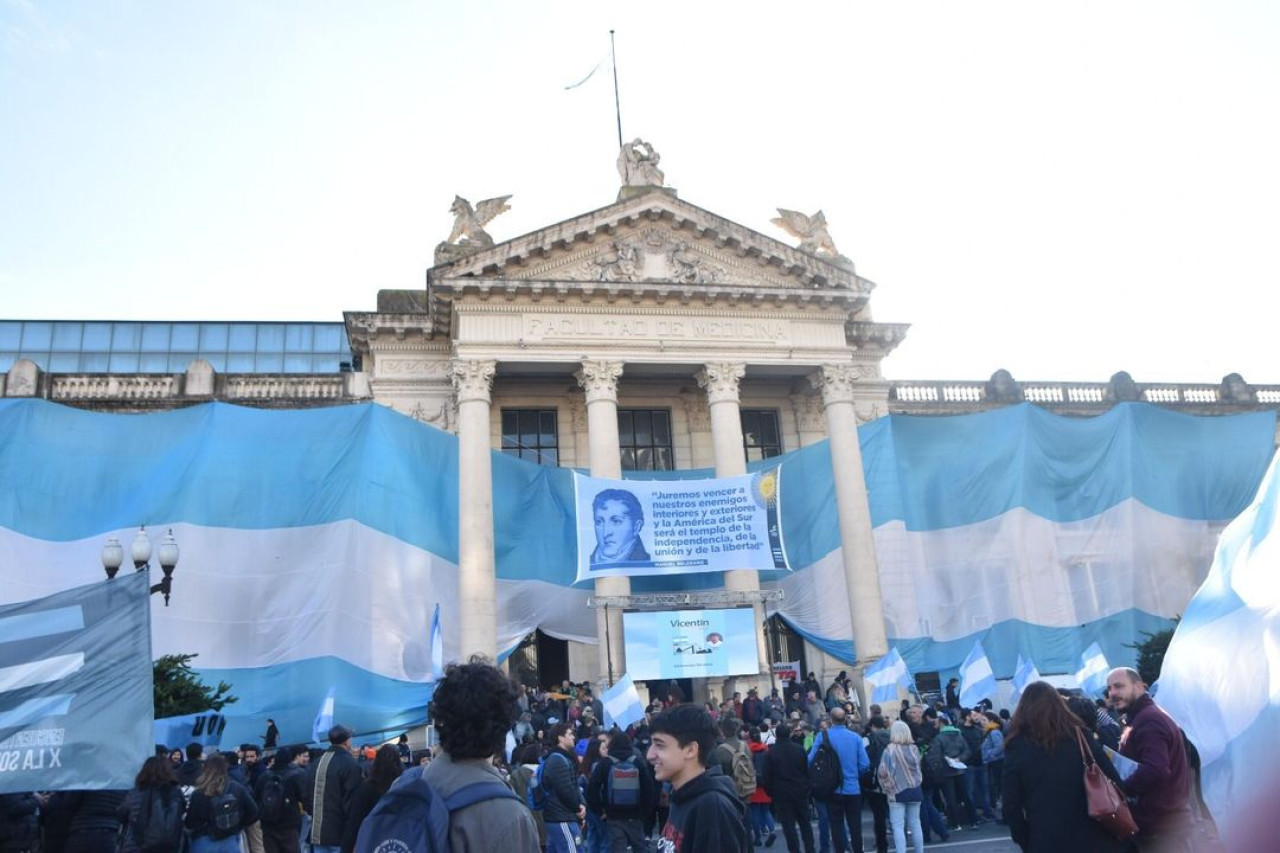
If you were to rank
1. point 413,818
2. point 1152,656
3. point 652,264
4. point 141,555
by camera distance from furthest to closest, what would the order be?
point 652,264, point 1152,656, point 141,555, point 413,818

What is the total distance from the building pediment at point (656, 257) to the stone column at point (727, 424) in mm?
2091

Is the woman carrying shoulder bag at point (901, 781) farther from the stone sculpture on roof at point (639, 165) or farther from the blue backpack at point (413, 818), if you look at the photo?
the stone sculpture on roof at point (639, 165)

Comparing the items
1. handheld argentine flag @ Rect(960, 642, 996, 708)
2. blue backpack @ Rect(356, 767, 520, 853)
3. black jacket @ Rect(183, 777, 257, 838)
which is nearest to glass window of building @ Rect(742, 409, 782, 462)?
handheld argentine flag @ Rect(960, 642, 996, 708)

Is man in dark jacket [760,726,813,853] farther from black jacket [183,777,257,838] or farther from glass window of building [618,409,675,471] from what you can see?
Result: glass window of building [618,409,675,471]

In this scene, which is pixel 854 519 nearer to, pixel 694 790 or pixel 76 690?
Result: pixel 76 690

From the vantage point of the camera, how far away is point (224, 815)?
7.83 metres

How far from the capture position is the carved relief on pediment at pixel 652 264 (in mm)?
24844

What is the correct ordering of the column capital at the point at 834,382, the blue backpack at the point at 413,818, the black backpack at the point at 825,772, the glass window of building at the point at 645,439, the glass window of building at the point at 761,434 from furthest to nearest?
1. the glass window of building at the point at 761,434
2. the glass window of building at the point at 645,439
3. the column capital at the point at 834,382
4. the black backpack at the point at 825,772
5. the blue backpack at the point at 413,818

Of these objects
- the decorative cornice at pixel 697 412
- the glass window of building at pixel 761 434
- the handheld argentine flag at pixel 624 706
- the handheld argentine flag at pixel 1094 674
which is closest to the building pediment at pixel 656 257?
the decorative cornice at pixel 697 412

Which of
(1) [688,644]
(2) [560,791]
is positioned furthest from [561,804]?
(1) [688,644]

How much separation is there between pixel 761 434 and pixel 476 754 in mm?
25015

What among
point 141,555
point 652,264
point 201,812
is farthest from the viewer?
point 652,264

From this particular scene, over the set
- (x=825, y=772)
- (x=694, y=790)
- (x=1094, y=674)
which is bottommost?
(x=825, y=772)

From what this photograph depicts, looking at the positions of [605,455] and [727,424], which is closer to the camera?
[605,455]
